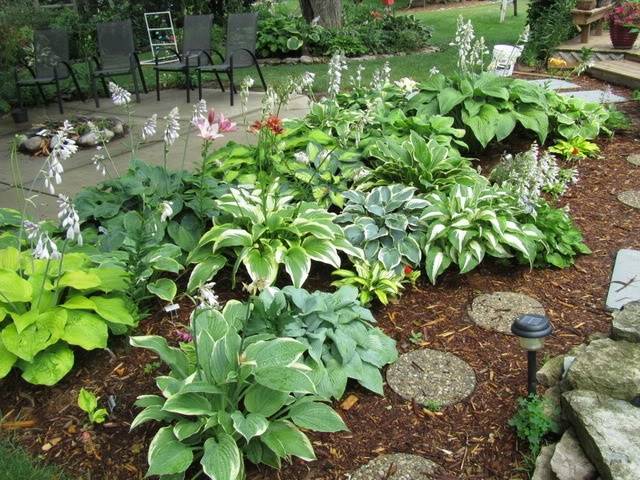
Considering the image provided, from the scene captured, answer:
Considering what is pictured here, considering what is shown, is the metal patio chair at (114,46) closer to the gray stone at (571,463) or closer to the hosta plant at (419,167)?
the hosta plant at (419,167)

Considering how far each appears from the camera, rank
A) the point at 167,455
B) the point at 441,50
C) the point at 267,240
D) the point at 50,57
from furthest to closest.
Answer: the point at 441,50 < the point at 50,57 < the point at 267,240 < the point at 167,455

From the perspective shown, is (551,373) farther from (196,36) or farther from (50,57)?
(50,57)

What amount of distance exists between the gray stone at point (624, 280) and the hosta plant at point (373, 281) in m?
0.96

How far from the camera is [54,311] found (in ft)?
7.91

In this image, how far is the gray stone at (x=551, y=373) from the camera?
7.45ft

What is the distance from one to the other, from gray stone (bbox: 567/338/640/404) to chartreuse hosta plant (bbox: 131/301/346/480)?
82cm

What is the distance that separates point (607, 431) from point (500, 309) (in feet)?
3.81

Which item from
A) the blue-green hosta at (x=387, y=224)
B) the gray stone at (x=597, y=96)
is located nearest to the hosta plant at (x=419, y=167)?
the blue-green hosta at (x=387, y=224)

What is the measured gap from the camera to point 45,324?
7.69 ft

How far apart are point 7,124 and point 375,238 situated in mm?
5771

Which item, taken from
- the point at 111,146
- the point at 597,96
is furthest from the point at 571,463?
the point at 597,96

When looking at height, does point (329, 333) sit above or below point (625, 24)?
below

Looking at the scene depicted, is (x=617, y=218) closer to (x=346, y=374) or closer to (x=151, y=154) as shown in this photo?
(x=346, y=374)

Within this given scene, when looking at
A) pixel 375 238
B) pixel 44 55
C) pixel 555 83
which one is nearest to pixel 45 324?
pixel 375 238
